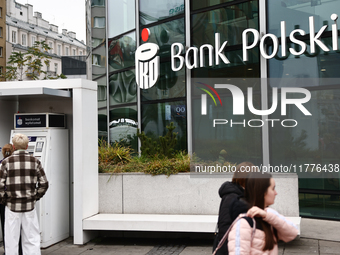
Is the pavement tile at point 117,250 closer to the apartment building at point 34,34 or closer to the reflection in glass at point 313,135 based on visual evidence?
the reflection in glass at point 313,135

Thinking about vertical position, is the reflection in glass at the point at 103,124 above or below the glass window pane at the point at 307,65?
below

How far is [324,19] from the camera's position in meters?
9.98

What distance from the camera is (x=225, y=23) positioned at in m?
11.7

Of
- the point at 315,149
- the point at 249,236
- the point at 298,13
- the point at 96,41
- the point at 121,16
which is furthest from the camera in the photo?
the point at 96,41

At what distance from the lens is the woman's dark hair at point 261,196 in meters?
2.96

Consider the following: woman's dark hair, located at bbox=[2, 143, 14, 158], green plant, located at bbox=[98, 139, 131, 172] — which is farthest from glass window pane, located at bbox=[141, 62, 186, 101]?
woman's dark hair, located at bbox=[2, 143, 14, 158]

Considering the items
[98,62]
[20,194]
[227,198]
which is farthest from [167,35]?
[227,198]

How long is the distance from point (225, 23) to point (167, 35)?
2165 mm

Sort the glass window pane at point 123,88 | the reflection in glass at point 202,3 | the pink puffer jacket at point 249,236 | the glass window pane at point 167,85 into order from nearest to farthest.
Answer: the pink puffer jacket at point 249,236 < the reflection in glass at point 202,3 < the glass window pane at point 167,85 < the glass window pane at point 123,88

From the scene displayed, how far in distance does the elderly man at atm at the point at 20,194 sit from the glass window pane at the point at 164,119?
6.91 metres

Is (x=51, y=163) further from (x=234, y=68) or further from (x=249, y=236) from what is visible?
(x=234, y=68)

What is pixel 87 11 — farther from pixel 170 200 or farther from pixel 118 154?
pixel 170 200

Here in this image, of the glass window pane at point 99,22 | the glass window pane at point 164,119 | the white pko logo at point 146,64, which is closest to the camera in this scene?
the glass window pane at point 164,119

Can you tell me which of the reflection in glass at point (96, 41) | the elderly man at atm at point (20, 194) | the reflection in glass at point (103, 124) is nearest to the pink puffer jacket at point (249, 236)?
the elderly man at atm at point (20, 194)
